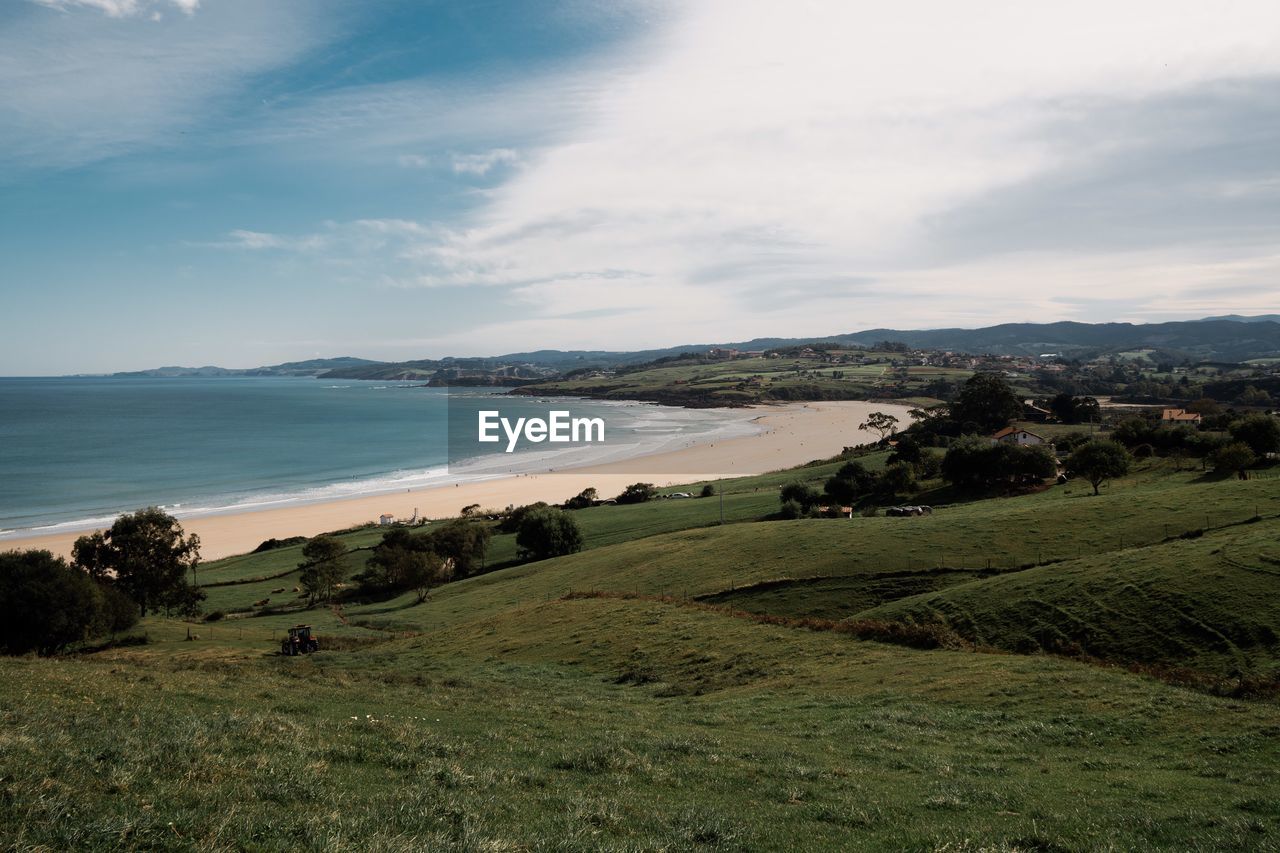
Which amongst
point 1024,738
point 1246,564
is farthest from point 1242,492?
point 1024,738

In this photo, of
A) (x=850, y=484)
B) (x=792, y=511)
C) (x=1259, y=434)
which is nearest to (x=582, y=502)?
(x=792, y=511)

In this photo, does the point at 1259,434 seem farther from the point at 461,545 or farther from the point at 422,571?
the point at 422,571

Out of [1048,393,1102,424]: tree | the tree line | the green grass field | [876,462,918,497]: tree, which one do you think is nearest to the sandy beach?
the tree line

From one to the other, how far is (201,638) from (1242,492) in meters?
55.0

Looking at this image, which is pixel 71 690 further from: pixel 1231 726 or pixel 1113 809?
pixel 1231 726

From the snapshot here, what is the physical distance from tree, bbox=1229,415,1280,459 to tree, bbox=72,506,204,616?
7305 centimetres

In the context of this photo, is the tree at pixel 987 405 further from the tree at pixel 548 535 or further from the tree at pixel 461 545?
the tree at pixel 461 545

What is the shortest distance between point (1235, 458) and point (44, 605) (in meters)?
67.7

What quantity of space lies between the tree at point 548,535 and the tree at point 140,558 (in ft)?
79.3

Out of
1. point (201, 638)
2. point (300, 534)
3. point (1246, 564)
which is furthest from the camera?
point (300, 534)

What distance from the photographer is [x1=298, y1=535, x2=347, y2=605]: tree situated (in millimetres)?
50656

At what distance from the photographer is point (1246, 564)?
25219mm

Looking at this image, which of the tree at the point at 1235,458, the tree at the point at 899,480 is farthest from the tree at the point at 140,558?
the tree at the point at 1235,458

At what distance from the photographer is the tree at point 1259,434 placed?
52.2 metres
